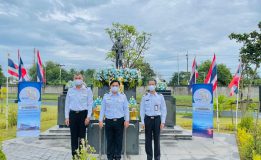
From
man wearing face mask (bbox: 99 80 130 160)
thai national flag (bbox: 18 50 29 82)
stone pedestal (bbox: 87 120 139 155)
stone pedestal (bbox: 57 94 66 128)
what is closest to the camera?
man wearing face mask (bbox: 99 80 130 160)

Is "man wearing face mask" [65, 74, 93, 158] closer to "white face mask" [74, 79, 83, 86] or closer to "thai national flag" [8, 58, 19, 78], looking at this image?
"white face mask" [74, 79, 83, 86]

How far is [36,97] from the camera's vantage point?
29.5 ft

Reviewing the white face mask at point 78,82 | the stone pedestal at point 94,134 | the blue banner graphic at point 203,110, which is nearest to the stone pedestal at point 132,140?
the stone pedestal at point 94,134

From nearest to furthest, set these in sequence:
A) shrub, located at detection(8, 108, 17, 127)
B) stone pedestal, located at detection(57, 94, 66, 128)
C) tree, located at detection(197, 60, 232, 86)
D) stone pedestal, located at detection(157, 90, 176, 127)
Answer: stone pedestal, located at detection(57, 94, 66, 128) < stone pedestal, located at detection(157, 90, 176, 127) < shrub, located at detection(8, 108, 17, 127) < tree, located at detection(197, 60, 232, 86)

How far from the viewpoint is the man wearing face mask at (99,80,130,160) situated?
5910 mm

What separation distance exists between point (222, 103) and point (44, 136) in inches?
481

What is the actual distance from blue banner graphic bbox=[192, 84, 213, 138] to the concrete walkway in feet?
1.12

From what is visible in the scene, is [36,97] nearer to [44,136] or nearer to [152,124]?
[44,136]

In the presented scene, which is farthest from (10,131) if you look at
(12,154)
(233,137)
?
(233,137)

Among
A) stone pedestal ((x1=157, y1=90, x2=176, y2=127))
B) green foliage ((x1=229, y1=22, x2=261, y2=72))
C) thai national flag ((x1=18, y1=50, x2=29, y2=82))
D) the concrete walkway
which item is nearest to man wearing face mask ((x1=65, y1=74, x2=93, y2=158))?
the concrete walkway

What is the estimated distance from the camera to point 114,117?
5.91 metres

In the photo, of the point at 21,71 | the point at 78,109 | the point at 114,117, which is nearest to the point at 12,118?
the point at 21,71

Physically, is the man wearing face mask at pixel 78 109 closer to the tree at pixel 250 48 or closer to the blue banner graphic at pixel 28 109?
the blue banner graphic at pixel 28 109

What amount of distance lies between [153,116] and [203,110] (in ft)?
10.1
